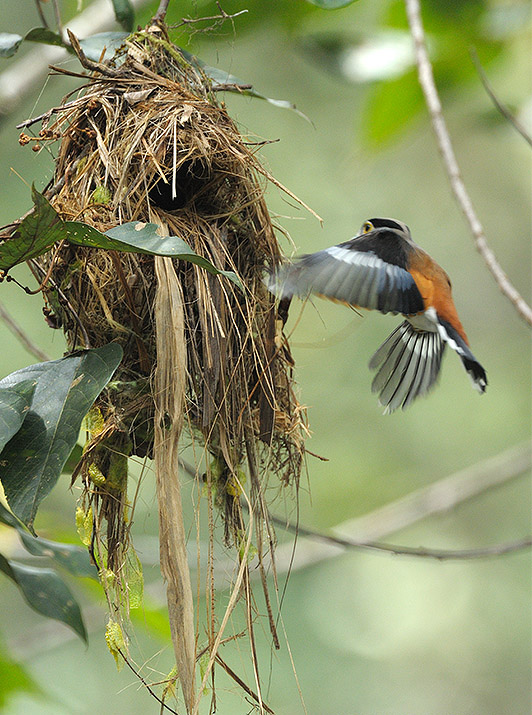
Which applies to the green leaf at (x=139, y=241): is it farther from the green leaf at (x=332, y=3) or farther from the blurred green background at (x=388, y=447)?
the blurred green background at (x=388, y=447)

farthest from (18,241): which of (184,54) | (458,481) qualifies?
(458,481)

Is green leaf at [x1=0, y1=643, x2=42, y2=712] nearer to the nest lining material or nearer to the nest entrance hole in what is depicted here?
the nest lining material

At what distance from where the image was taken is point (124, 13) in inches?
62.6

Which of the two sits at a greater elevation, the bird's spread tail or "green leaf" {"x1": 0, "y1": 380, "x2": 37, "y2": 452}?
"green leaf" {"x1": 0, "y1": 380, "x2": 37, "y2": 452}

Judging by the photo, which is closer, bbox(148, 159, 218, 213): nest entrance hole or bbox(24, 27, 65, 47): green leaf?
bbox(148, 159, 218, 213): nest entrance hole

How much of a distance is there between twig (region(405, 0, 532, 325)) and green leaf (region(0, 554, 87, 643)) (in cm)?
110

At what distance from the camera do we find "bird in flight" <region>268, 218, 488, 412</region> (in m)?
1.35

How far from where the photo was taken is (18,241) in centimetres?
101

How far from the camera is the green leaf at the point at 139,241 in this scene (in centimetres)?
95

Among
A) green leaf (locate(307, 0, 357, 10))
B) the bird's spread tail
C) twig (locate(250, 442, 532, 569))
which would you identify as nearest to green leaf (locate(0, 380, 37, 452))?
the bird's spread tail

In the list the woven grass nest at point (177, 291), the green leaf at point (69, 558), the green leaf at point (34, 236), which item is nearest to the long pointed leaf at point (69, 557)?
the green leaf at point (69, 558)

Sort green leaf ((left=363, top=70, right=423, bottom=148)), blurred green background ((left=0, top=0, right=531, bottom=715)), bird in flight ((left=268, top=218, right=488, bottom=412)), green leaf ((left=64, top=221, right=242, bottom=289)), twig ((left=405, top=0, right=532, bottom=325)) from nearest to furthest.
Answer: green leaf ((left=64, top=221, right=242, bottom=289))
bird in flight ((left=268, top=218, right=488, bottom=412))
twig ((left=405, top=0, right=532, bottom=325))
green leaf ((left=363, top=70, right=423, bottom=148))
blurred green background ((left=0, top=0, right=531, bottom=715))

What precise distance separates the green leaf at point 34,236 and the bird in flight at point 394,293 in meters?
0.45

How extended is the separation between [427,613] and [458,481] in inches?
123
